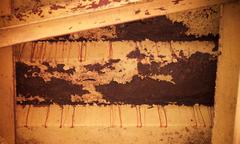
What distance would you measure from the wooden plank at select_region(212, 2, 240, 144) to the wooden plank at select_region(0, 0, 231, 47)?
31 cm

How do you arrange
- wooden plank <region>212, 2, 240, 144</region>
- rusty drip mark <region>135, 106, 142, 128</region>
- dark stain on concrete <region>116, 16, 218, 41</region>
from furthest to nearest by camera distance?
1. dark stain on concrete <region>116, 16, 218, 41</region>
2. rusty drip mark <region>135, 106, 142, 128</region>
3. wooden plank <region>212, 2, 240, 144</region>

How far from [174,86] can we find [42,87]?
79 cm

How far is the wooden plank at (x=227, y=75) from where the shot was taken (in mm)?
1687

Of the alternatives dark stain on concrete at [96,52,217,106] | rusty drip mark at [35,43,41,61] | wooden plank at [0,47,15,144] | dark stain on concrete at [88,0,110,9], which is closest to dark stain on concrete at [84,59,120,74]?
dark stain on concrete at [96,52,217,106]

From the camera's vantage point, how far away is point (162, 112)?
2.04 metres

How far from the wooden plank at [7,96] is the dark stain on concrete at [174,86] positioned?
0.50 metres

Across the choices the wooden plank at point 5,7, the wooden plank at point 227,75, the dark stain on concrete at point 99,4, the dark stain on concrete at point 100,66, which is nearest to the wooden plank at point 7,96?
the wooden plank at point 5,7

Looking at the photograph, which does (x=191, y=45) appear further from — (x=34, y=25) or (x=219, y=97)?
(x=34, y=25)

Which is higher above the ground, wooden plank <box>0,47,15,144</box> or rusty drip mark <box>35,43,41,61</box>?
rusty drip mark <box>35,43,41,61</box>

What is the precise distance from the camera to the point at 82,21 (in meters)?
1.46

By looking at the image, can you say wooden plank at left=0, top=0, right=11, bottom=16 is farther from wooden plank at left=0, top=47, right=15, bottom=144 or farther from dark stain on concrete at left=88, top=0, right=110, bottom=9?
dark stain on concrete at left=88, top=0, right=110, bottom=9

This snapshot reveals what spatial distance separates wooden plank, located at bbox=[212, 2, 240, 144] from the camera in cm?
169

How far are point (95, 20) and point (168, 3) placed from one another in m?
0.33

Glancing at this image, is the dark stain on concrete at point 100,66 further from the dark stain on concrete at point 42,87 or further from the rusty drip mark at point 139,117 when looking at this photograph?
the rusty drip mark at point 139,117
